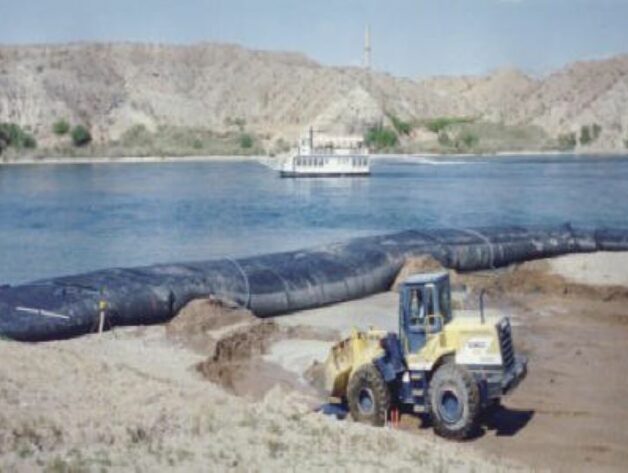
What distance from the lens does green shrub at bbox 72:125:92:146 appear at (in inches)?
5738

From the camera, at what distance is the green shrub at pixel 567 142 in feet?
544

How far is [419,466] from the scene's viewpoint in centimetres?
995

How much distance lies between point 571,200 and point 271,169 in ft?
174

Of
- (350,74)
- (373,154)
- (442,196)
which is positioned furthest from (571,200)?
(350,74)

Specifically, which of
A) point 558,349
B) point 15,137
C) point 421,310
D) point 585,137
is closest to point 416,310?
point 421,310

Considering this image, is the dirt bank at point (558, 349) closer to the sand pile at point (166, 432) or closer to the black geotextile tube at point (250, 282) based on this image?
the black geotextile tube at point (250, 282)

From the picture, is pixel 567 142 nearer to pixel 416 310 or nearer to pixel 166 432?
pixel 416 310

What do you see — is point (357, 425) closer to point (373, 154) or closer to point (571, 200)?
point (571, 200)

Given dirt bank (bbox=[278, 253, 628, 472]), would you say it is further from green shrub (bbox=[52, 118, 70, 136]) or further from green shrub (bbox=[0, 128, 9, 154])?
green shrub (bbox=[52, 118, 70, 136])

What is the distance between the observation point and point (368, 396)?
42.7 ft

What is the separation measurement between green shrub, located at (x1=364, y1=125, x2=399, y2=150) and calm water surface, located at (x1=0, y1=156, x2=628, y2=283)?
50112 mm

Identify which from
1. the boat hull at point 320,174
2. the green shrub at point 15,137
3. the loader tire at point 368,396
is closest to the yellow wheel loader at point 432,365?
the loader tire at point 368,396

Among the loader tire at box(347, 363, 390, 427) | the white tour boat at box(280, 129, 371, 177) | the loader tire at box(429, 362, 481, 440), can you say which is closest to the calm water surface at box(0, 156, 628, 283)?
the white tour boat at box(280, 129, 371, 177)

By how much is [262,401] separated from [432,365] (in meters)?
2.40
